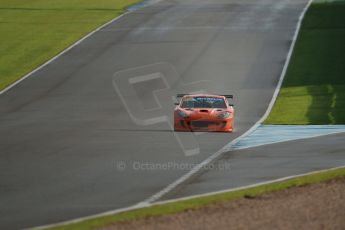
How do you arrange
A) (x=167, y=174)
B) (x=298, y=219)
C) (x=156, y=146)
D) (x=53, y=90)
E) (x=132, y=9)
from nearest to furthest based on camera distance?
(x=298, y=219)
(x=167, y=174)
(x=156, y=146)
(x=53, y=90)
(x=132, y=9)

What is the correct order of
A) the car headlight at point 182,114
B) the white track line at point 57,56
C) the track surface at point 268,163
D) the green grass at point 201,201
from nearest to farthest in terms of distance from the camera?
the green grass at point 201,201 → the track surface at point 268,163 → the car headlight at point 182,114 → the white track line at point 57,56

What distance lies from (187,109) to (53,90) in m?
12.6

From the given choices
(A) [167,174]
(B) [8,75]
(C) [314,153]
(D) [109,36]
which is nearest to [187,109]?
(C) [314,153]

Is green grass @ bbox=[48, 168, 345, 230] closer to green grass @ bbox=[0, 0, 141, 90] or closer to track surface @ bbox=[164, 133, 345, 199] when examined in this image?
track surface @ bbox=[164, 133, 345, 199]

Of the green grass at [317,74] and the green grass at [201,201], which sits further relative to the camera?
the green grass at [317,74]

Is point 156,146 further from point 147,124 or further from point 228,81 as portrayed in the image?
point 228,81

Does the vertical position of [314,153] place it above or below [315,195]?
below

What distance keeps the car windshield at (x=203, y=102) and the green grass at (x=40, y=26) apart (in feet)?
44.7

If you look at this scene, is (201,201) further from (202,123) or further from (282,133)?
(282,133)

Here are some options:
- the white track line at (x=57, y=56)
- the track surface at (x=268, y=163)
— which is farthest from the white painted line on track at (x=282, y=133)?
the white track line at (x=57, y=56)

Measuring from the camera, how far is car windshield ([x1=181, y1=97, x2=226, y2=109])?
29141 mm

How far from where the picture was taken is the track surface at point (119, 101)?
17516mm

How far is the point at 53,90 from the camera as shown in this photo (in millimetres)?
39750

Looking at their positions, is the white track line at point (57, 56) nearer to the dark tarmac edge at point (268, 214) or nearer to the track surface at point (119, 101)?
the track surface at point (119, 101)
